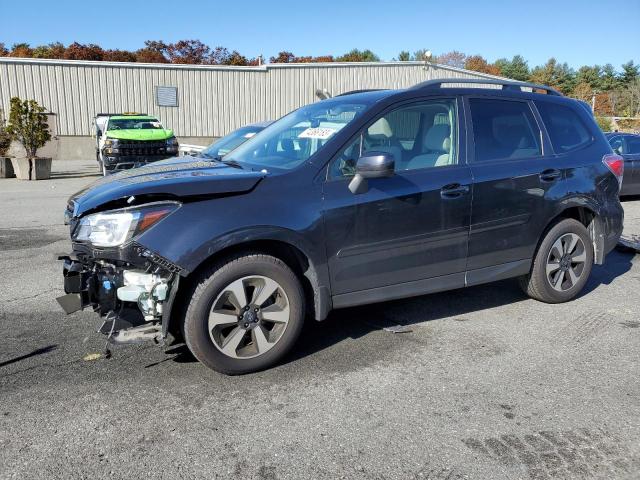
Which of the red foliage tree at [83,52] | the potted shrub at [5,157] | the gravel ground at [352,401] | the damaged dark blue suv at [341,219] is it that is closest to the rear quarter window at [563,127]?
the damaged dark blue suv at [341,219]

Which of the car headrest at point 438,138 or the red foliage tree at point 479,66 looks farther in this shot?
the red foliage tree at point 479,66

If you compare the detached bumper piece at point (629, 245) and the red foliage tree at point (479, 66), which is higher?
the red foliage tree at point (479, 66)

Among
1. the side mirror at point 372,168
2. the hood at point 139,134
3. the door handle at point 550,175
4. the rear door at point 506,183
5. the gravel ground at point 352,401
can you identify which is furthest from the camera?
the hood at point 139,134

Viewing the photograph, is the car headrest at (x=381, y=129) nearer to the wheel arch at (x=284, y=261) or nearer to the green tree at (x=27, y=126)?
the wheel arch at (x=284, y=261)

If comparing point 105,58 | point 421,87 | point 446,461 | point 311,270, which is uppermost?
point 105,58

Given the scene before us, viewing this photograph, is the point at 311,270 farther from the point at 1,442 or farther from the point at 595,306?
the point at 595,306

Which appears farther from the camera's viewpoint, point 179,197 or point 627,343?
point 627,343

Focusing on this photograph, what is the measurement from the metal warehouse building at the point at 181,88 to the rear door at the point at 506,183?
22.7 m

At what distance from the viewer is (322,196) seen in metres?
3.75

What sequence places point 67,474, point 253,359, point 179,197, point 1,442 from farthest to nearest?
point 253,359, point 179,197, point 1,442, point 67,474

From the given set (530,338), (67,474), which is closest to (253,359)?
(67,474)

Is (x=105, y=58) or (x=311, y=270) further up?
(x=105, y=58)

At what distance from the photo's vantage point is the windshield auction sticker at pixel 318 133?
13.2 ft

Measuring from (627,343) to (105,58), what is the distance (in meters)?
60.4
